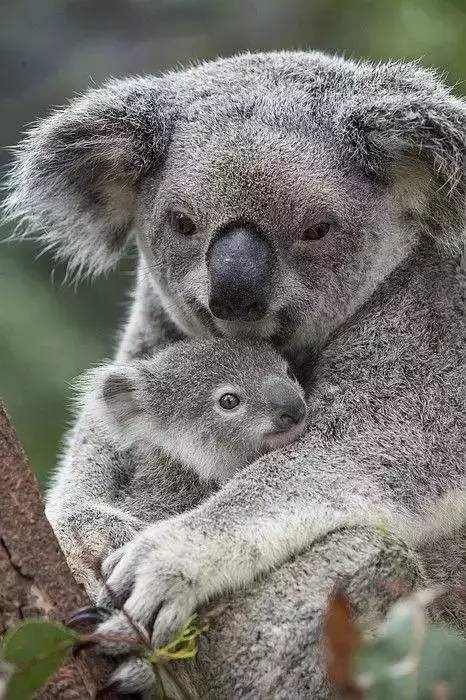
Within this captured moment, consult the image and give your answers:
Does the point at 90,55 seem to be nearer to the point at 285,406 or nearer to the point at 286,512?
the point at 285,406

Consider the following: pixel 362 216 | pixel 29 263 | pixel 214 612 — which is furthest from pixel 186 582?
pixel 29 263

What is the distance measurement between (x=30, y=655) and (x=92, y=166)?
228 cm

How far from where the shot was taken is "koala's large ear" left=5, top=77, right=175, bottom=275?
3551 millimetres

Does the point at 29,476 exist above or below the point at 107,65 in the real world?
below

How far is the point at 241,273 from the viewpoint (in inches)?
120

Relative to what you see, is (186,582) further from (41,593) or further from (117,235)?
(117,235)

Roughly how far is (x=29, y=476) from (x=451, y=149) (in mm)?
1722

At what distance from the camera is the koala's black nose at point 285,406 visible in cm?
310

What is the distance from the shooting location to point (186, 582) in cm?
264

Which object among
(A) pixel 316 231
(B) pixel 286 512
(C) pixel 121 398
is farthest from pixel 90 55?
(B) pixel 286 512

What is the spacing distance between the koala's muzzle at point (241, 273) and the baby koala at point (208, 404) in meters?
0.22

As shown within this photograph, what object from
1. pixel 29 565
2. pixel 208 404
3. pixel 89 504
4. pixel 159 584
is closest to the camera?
pixel 29 565

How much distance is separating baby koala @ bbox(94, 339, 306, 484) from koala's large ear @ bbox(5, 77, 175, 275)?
658 mm

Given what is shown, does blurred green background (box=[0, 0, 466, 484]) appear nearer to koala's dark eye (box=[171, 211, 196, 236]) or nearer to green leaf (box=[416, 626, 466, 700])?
koala's dark eye (box=[171, 211, 196, 236])
